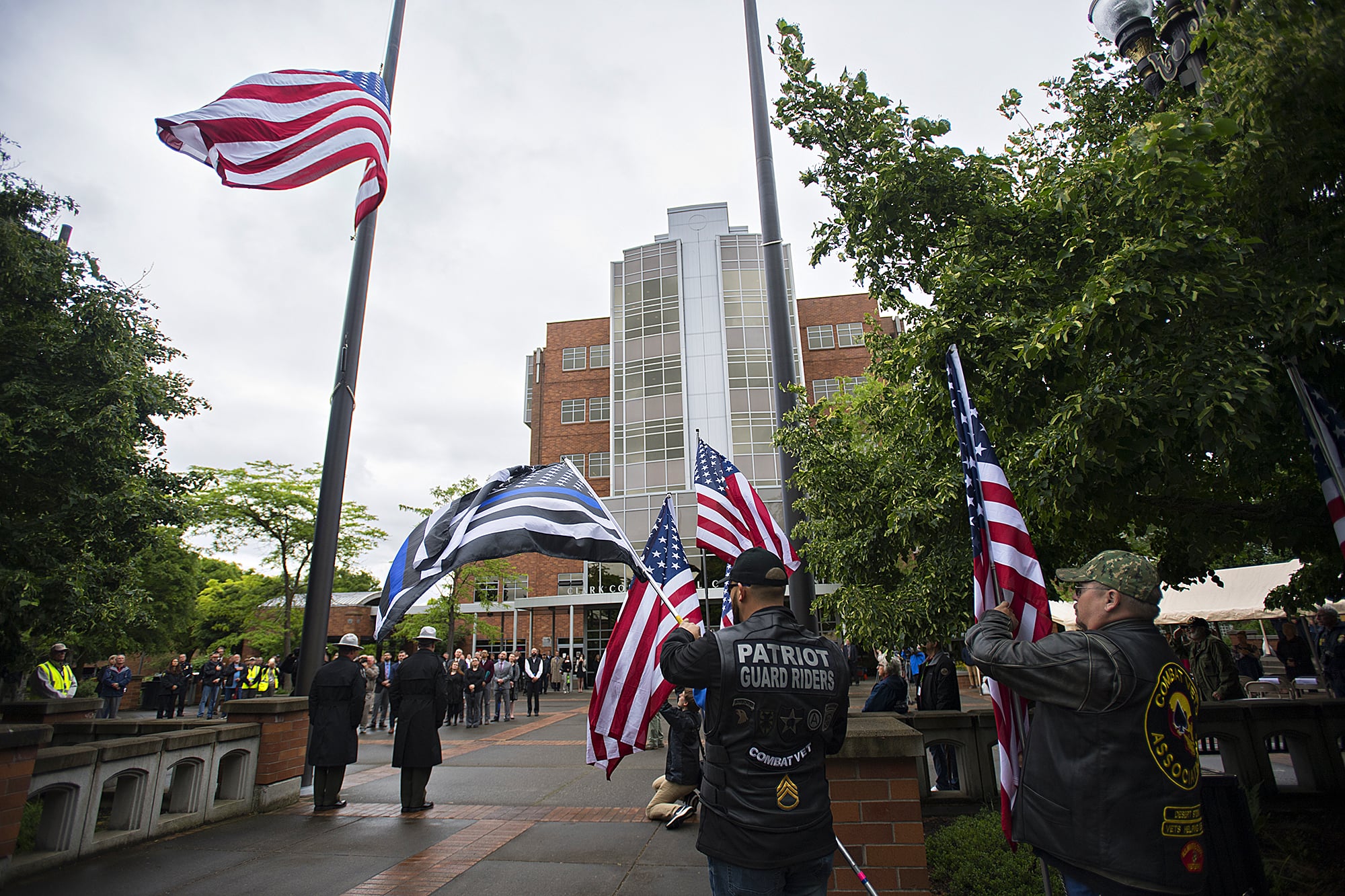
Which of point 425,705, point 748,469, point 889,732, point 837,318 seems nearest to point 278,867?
point 425,705

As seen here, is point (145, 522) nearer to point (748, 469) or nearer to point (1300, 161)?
point (1300, 161)

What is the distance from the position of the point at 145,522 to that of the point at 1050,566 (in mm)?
12941

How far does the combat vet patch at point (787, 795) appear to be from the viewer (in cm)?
272

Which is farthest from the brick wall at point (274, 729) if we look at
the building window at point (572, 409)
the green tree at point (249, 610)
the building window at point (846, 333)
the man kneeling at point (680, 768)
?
the building window at point (846, 333)

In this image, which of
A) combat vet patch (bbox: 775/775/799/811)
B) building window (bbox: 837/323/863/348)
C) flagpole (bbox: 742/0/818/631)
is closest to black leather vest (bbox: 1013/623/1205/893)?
combat vet patch (bbox: 775/775/799/811)

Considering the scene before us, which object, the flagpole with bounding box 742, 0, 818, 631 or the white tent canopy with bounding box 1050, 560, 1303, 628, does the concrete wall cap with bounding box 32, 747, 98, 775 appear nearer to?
the flagpole with bounding box 742, 0, 818, 631

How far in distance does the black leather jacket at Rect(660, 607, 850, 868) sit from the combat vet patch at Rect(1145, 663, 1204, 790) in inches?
43.9

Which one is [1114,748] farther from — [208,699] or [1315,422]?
[208,699]

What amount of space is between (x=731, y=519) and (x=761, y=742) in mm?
3873

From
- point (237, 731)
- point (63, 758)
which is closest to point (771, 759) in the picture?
point (63, 758)

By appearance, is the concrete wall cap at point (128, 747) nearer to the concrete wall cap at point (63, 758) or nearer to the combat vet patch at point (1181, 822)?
the concrete wall cap at point (63, 758)

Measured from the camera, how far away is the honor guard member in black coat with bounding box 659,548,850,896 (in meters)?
2.68

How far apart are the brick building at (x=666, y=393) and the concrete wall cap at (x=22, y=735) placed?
30823 millimetres

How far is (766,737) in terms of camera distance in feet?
9.09
